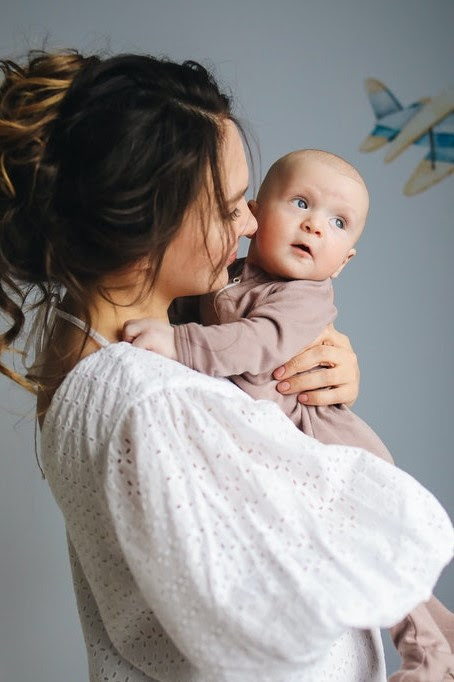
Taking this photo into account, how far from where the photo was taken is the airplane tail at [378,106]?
2.53 meters

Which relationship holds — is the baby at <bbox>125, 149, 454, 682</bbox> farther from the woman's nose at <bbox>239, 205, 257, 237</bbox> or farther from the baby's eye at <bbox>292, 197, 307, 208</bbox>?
the woman's nose at <bbox>239, 205, 257, 237</bbox>

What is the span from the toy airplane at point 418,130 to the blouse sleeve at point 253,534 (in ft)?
5.88

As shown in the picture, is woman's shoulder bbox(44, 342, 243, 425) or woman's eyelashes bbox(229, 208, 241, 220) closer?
woman's shoulder bbox(44, 342, 243, 425)

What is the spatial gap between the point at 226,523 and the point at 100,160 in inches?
15.9

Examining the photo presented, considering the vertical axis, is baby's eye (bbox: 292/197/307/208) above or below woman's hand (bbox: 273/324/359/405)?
above

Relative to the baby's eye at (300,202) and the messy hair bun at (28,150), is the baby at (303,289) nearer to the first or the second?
the baby's eye at (300,202)

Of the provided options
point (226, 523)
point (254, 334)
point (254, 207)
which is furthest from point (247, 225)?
point (226, 523)

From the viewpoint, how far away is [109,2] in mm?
2227

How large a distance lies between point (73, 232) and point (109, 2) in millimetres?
1454

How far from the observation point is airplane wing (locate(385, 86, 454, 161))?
2.57 m

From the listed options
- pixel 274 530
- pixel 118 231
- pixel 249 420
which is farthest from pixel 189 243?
pixel 274 530

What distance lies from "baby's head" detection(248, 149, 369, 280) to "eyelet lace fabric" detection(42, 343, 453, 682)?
0.39m

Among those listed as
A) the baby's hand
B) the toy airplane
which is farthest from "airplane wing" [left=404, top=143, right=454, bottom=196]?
the baby's hand

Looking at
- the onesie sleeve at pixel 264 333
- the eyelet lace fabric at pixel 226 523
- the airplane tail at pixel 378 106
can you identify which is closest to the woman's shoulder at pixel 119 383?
A: the eyelet lace fabric at pixel 226 523
